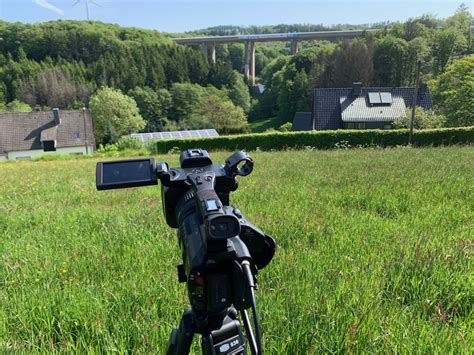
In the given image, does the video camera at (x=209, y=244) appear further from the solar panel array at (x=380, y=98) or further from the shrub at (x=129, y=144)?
the solar panel array at (x=380, y=98)

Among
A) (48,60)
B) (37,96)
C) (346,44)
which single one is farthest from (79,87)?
(346,44)

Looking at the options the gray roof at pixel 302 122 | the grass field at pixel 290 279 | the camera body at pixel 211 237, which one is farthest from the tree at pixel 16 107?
the camera body at pixel 211 237

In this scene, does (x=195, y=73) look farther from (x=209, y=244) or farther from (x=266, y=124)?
(x=209, y=244)

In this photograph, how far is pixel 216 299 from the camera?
0.96m

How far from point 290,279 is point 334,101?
170 feet

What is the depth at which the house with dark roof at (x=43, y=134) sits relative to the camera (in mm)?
53500

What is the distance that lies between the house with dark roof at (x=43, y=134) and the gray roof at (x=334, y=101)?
37061 millimetres

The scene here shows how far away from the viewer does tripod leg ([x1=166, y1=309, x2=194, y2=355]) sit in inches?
46.2

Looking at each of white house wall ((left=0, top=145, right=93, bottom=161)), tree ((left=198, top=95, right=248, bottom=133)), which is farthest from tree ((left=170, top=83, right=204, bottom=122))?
white house wall ((left=0, top=145, right=93, bottom=161))

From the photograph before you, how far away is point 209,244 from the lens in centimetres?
91

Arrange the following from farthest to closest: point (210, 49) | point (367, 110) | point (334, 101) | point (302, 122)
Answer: point (210, 49), point (302, 122), point (334, 101), point (367, 110)

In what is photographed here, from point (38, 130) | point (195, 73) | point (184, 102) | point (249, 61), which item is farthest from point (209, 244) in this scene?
point (249, 61)

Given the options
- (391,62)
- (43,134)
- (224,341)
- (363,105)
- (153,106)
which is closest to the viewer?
(224,341)

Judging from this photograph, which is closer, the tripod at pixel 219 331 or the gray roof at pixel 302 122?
the tripod at pixel 219 331
